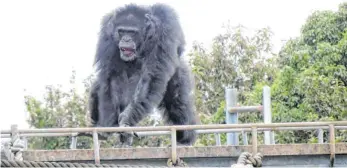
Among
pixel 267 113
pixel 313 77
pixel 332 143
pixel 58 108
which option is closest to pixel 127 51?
pixel 267 113

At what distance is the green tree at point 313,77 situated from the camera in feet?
42.0

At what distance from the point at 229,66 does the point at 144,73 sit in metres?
9.60

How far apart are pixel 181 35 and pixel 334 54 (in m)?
7.38

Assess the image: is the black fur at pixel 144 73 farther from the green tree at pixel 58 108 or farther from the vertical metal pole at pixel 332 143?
the green tree at pixel 58 108

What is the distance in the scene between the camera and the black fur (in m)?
6.90

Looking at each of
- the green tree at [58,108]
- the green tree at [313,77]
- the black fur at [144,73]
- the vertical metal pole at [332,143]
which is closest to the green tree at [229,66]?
the green tree at [313,77]

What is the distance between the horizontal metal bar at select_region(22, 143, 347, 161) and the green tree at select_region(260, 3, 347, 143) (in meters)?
6.64

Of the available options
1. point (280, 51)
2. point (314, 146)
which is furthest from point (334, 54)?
point (314, 146)

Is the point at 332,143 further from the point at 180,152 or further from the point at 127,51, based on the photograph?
the point at 127,51

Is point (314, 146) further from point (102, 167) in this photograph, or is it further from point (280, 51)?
point (280, 51)

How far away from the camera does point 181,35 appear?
7.52 metres

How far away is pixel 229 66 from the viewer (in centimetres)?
1645

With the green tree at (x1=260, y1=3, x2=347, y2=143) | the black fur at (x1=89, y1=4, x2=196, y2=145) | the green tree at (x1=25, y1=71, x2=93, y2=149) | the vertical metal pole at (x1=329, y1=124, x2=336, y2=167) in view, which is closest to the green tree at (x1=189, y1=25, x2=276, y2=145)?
the green tree at (x1=260, y1=3, x2=347, y2=143)

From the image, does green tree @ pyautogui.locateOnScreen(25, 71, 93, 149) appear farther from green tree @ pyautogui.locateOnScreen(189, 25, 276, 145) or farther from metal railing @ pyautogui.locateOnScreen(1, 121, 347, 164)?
metal railing @ pyautogui.locateOnScreen(1, 121, 347, 164)
